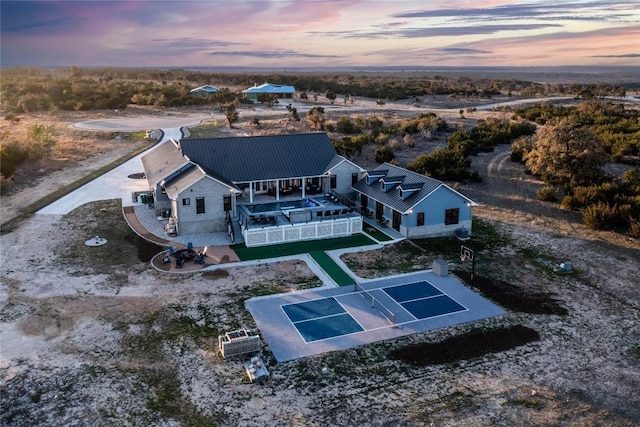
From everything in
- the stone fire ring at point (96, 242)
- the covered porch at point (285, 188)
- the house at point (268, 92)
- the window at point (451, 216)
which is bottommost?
the stone fire ring at point (96, 242)

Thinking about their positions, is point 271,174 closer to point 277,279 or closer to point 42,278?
point 277,279

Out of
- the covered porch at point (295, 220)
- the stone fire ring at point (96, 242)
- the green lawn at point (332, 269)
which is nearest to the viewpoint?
the green lawn at point (332, 269)

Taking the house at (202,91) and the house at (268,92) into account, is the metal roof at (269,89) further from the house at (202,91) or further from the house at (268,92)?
the house at (202,91)

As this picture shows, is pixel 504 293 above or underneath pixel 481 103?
underneath

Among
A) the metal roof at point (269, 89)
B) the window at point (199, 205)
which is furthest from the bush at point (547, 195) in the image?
the metal roof at point (269, 89)

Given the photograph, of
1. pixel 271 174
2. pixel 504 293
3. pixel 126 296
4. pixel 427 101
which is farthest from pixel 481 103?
pixel 126 296

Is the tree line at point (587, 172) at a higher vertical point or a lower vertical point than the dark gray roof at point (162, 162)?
lower
